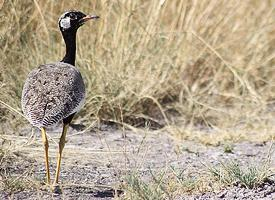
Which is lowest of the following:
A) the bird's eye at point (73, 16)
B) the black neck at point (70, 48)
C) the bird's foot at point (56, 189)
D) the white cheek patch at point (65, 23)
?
the bird's foot at point (56, 189)

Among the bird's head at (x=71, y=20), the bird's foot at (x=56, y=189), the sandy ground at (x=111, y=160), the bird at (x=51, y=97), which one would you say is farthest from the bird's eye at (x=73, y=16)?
the bird's foot at (x=56, y=189)

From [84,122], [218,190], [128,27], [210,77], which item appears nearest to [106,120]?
[84,122]

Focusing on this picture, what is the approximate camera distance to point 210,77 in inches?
296

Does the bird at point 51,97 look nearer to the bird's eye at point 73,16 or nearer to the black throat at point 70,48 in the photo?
the black throat at point 70,48

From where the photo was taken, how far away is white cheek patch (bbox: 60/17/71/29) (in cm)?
494

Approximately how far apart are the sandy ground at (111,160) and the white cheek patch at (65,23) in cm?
80

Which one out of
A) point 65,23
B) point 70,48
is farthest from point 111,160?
point 65,23

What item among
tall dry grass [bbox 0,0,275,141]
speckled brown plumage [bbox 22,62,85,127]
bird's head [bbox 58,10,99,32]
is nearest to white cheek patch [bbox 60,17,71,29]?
bird's head [bbox 58,10,99,32]

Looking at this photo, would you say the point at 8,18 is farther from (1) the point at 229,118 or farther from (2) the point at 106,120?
(1) the point at 229,118

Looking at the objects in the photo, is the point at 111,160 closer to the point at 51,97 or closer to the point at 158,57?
the point at 51,97

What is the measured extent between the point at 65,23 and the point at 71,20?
0.04m

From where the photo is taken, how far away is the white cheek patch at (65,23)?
494 centimetres

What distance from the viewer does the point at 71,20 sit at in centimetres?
495

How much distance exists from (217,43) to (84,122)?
76.5 inches
